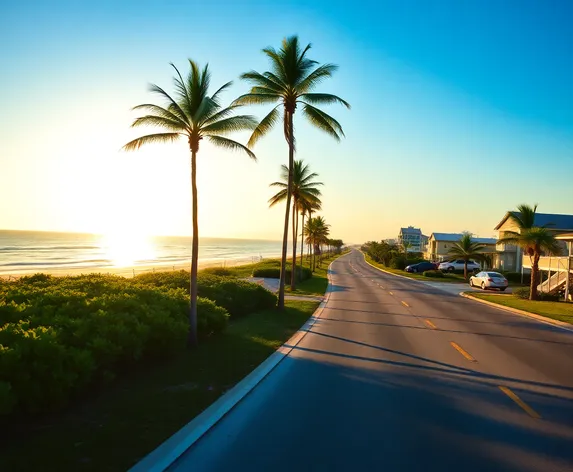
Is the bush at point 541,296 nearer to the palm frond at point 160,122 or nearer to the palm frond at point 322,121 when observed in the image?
the palm frond at point 322,121

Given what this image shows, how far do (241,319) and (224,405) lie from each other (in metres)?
9.86

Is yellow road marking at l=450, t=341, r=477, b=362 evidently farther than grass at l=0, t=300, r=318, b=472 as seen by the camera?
Yes

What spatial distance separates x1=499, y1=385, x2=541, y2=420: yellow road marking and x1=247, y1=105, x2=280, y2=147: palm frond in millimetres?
14073

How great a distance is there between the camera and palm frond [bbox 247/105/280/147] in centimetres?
1912

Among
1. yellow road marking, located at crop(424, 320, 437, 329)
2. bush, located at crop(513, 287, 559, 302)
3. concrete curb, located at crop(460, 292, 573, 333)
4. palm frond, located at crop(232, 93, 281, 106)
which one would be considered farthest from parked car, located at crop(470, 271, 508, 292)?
palm frond, located at crop(232, 93, 281, 106)

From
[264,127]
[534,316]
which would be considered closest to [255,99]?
[264,127]

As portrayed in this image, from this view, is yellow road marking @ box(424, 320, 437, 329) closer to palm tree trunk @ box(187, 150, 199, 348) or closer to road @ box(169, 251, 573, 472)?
road @ box(169, 251, 573, 472)

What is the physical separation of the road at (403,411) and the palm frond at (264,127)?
966 cm

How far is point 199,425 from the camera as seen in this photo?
6117 millimetres

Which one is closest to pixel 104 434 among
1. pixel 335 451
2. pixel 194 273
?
pixel 335 451

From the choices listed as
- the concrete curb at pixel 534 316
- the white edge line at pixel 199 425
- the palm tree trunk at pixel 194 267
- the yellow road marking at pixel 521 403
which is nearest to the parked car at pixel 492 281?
the concrete curb at pixel 534 316

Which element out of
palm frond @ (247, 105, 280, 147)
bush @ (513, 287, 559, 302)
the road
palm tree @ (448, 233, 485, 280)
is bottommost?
bush @ (513, 287, 559, 302)

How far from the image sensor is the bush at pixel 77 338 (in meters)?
5.73

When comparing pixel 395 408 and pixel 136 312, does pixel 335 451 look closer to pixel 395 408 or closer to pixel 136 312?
pixel 395 408
